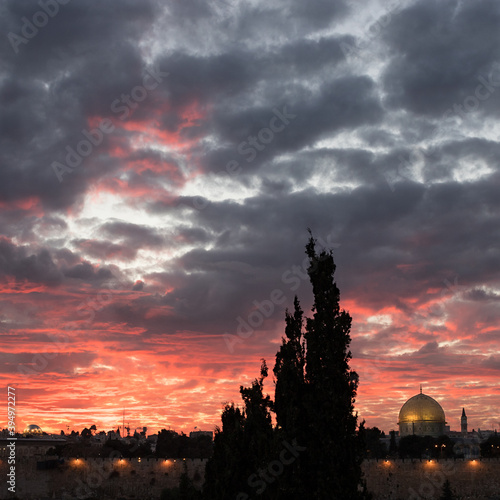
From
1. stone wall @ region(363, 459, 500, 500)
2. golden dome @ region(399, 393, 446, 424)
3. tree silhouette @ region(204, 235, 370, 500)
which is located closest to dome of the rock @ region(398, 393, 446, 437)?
golden dome @ region(399, 393, 446, 424)

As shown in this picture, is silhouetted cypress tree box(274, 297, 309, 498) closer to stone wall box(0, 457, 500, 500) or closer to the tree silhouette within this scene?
the tree silhouette

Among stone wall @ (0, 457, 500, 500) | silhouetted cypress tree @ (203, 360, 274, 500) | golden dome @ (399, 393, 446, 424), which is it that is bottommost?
stone wall @ (0, 457, 500, 500)

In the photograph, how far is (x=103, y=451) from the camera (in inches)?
3996

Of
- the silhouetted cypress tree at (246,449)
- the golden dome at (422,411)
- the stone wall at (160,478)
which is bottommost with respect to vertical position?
the stone wall at (160,478)

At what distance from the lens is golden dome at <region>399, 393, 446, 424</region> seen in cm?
14362

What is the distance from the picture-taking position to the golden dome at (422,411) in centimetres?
14362

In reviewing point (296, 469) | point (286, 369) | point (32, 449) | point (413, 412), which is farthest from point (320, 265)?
point (413, 412)


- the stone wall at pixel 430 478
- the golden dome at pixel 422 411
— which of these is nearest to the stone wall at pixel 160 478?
the stone wall at pixel 430 478

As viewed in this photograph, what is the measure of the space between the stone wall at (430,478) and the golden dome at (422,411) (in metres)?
70.1

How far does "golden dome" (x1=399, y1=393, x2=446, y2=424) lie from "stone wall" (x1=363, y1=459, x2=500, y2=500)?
230 ft

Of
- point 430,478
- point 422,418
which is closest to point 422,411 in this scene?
point 422,418

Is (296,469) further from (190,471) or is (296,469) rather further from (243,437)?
(190,471)

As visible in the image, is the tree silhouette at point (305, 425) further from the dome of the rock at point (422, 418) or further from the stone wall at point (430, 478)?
the dome of the rock at point (422, 418)

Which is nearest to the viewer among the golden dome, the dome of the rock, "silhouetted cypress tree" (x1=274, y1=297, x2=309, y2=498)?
"silhouetted cypress tree" (x1=274, y1=297, x2=309, y2=498)
